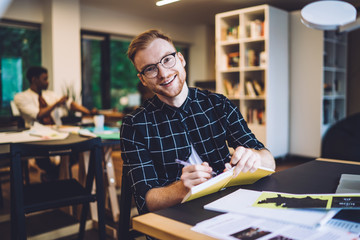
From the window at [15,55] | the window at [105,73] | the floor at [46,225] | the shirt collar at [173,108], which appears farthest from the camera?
the window at [105,73]

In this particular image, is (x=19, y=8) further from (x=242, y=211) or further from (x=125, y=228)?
(x=242, y=211)

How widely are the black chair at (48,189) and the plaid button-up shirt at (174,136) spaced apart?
63 cm

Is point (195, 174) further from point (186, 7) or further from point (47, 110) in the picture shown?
point (186, 7)

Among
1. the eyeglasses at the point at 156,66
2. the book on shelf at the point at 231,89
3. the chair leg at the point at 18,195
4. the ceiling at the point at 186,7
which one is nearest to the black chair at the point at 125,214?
the eyeglasses at the point at 156,66

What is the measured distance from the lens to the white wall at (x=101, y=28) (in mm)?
5176

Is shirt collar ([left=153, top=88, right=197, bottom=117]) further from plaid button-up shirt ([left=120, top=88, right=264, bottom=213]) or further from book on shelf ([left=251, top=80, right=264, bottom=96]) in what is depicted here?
book on shelf ([left=251, top=80, right=264, bottom=96])

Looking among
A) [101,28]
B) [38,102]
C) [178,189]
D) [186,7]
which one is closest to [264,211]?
[178,189]

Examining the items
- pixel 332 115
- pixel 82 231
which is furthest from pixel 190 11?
pixel 82 231

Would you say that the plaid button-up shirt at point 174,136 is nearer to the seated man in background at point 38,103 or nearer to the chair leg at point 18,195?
the chair leg at point 18,195

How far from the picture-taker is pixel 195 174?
0.89 metres

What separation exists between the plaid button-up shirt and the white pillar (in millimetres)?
4364

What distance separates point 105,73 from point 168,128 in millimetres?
5366

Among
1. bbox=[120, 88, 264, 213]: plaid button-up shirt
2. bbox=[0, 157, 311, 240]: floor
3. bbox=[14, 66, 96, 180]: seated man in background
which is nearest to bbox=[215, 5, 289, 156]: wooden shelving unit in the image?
bbox=[14, 66, 96, 180]: seated man in background

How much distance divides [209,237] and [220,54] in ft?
14.8
